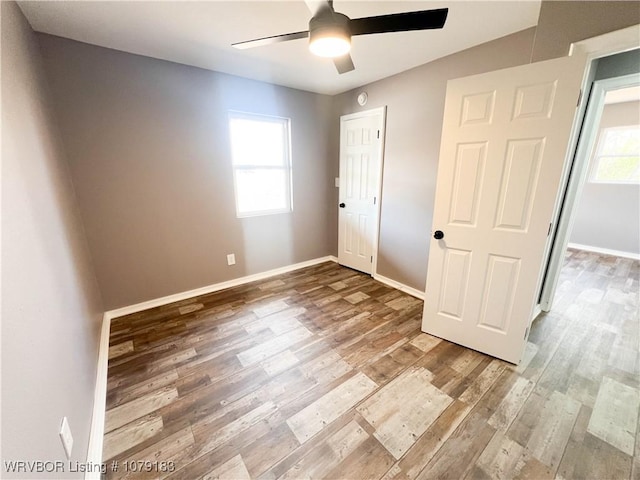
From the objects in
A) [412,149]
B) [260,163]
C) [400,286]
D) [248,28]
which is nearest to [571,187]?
[412,149]

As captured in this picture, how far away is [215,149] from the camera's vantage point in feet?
9.03

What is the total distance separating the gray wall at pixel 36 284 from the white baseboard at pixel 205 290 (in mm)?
696

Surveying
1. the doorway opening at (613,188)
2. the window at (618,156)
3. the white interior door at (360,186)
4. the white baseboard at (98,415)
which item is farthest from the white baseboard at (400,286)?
the window at (618,156)

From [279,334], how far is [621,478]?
82.8 inches

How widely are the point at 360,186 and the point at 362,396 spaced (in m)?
2.48

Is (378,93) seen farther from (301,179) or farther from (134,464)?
(134,464)

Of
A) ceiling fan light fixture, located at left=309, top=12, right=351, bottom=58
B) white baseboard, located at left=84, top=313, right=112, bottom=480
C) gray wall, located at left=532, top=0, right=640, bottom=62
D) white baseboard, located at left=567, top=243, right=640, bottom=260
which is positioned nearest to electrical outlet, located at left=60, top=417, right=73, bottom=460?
white baseboard, located at left=84, top=313, right=112, bottom=480

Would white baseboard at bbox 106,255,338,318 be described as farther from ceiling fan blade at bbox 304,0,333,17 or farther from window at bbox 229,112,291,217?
ceiling fan blade at bbox 304,0,333,17

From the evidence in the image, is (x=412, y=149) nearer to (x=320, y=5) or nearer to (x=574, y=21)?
(x=574, y=21)

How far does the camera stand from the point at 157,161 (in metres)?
2.46

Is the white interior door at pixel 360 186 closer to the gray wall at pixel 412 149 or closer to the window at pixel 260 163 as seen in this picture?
the gray wall at pixel 412 149

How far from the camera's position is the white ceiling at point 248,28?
1588 millimetres

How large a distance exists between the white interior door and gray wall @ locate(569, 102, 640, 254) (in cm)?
388

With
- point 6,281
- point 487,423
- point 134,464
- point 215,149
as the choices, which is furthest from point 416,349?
point 215,149
